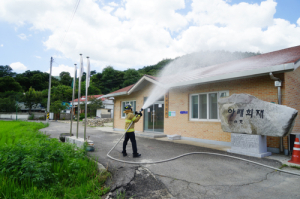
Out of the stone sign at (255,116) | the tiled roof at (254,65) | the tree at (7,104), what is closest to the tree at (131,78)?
the tree at (7,104)

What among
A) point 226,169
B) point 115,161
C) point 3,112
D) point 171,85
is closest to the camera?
point 226,169

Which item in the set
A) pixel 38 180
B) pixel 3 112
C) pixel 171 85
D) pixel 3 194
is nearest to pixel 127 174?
pixel 38 180

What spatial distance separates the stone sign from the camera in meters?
6.22

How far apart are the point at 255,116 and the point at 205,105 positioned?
346cm

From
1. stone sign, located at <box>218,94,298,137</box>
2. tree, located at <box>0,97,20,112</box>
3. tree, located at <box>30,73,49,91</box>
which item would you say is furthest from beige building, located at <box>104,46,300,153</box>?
tree, located at <box>30,73,49,91</box>

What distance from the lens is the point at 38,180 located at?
12.3ft

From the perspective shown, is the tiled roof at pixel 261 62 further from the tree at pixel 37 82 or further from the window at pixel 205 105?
the tree at pixel 37 82

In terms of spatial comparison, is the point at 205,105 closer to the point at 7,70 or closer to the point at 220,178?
the point at 220,178

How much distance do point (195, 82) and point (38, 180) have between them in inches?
297

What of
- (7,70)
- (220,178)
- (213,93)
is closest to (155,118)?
(213,93)

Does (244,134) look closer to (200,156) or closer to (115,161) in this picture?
(200,156)

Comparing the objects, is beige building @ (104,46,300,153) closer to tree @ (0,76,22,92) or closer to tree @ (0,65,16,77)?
tree @ (0,76,22,92)

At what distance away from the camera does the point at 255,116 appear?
6.94 metres

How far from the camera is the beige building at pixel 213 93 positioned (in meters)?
7.51
